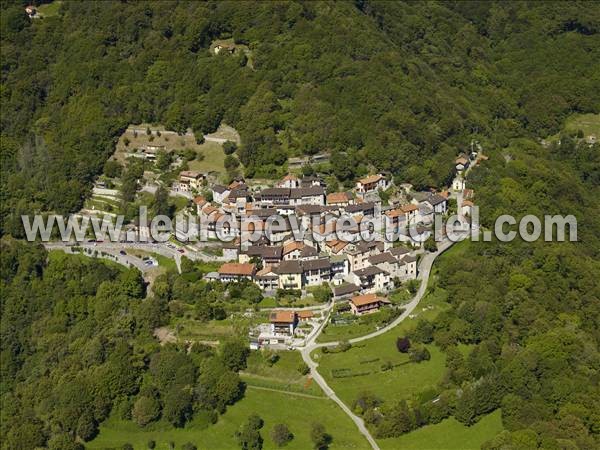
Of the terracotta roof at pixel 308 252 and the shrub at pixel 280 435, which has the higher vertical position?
the terracotta roof at pixel 308 252

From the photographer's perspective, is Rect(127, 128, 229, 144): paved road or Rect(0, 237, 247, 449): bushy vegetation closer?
Rect(0, 237, 247, 449): bushy vegetation

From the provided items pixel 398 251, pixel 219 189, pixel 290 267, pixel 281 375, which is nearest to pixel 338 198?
pixel 398 251

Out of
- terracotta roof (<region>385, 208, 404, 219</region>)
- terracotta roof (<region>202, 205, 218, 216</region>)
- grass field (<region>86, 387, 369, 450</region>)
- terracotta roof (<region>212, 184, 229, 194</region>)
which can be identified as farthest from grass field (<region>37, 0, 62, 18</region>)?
grass field (<region>86, 387, 369, 450</region>)

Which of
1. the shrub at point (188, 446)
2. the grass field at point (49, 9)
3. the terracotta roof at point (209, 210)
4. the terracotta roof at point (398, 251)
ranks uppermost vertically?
the grass field at point (49, 9)

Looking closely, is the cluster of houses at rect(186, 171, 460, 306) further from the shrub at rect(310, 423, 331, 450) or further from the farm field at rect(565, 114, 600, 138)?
the farm field at rect(565, 114, 600, 138)

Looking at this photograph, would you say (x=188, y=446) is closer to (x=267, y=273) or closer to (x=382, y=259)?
(x=267, y=273)

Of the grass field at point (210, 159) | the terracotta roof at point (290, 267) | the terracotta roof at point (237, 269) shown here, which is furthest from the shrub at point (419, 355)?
the grass field at point (210, 159)

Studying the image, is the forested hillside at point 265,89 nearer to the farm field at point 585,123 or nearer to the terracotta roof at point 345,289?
the farm field at point 585,123
